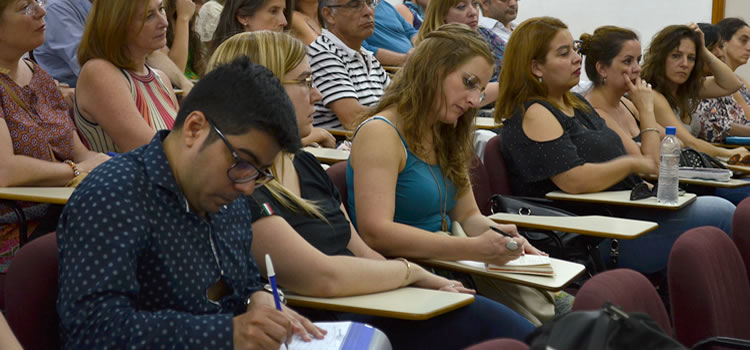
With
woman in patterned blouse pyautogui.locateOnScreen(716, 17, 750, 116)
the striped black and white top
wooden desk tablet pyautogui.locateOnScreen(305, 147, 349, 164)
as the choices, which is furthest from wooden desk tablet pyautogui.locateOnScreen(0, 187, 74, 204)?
woman in patterned blouse pyautogui.locateOnScreen(716, 17, 750, 116)

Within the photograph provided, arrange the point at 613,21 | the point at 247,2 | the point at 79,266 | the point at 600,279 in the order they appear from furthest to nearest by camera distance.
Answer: the point at 613,21 → the point at 247,2 → the point at 600,279 → the point at 79,266

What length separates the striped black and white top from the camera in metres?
3.56

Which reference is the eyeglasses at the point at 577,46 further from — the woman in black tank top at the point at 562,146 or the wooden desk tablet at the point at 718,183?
the wooden desk tablet at the point at 718,183

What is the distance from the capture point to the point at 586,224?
98.3 inches

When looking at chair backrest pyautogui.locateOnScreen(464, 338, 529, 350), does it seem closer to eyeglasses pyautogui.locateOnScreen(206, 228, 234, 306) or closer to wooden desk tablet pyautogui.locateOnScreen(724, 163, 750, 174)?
eyeglasses pyautogui.locateOnScreen(206, 228, 234, 306)

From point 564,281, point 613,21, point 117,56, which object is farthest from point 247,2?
point 613,21

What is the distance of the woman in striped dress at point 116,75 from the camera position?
2.52 metres

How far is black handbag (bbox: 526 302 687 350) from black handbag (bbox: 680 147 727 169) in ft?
9.63

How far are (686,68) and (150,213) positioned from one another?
369 cm

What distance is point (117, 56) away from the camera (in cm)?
257

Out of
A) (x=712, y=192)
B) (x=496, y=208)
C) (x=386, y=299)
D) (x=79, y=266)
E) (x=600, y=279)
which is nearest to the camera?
(x=79, y=266)

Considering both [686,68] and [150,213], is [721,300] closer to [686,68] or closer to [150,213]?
[150,213]

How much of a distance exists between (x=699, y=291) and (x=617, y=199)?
1274mm

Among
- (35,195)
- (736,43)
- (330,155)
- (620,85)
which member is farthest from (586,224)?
(736,43)
